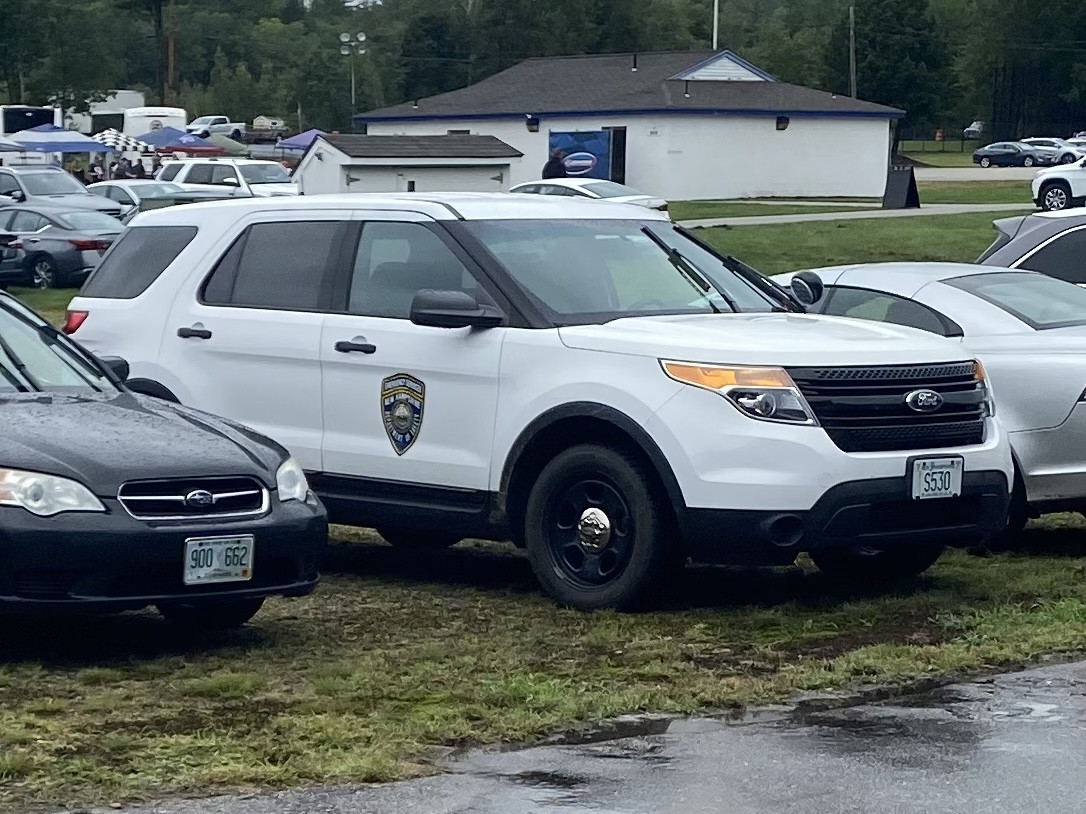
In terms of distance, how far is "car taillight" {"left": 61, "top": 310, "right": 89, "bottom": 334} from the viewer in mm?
10375

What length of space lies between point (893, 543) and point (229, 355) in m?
3.38

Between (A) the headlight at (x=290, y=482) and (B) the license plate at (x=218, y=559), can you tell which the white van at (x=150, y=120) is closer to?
(A) the headlight at (x=290, y=482)

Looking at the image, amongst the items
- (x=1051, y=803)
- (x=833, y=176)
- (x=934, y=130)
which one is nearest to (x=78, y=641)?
(x=1051, y=803)

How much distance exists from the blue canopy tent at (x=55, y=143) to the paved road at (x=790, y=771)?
52163mm

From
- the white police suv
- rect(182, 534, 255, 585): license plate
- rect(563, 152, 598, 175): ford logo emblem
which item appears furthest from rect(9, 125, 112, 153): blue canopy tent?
rect(182, 534, 255, 585): license plate

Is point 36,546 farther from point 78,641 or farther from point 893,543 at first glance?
point 893,543

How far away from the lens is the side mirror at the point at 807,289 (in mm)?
9906

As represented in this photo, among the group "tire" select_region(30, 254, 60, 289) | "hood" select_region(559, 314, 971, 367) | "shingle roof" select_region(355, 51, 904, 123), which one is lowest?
"tire" select_region(30, 254, 60, 289)

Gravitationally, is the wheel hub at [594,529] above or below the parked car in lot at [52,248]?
above

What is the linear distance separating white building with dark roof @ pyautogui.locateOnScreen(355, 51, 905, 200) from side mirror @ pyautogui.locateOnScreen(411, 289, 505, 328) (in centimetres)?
4699

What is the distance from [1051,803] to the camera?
5.53 meters

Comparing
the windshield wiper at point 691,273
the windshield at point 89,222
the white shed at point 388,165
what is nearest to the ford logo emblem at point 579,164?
the white shed at point 388,165

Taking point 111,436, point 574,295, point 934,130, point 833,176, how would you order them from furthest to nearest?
point 934,130 → point 833,176 → point 574,295 → point 111,436

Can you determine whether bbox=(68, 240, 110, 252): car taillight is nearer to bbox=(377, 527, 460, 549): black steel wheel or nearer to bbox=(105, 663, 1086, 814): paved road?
bbox=(377, 527, 460, 549): black steel wheel
